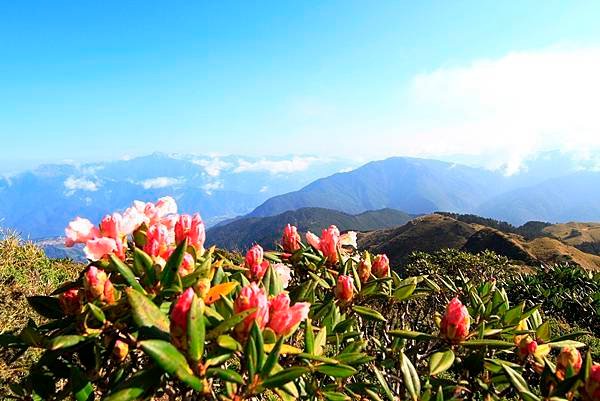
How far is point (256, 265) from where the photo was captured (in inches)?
77.6

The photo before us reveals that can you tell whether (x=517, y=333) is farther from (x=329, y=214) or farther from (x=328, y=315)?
(x=329, y=214)

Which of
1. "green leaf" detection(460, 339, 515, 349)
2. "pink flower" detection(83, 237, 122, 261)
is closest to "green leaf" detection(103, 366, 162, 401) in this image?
"pink flower" detection(83, 237, 122, 261)

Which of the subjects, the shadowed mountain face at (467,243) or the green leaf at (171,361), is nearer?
the green leaf at (171,361)

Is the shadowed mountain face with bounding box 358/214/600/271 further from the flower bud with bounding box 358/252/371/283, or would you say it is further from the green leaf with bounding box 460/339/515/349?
the green leaf with bounding box 460/339/515/349

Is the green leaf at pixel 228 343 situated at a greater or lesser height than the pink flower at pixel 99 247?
lesser

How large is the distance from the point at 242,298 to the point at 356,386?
93 cm

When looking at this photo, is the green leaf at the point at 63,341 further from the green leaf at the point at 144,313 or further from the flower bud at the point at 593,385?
the flower bud at the point at 593,385

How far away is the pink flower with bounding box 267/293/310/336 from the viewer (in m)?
1.35

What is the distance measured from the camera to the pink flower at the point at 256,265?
1935 mm

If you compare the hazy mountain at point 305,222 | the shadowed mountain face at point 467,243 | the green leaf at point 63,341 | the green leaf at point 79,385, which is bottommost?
the hazy mountain at point 305,222

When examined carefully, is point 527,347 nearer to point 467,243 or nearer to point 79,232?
point 79,232

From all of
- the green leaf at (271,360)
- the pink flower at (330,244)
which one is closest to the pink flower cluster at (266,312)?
the green leaf at (271,360)

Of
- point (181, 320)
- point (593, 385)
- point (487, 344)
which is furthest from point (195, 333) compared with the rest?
point (593, 385)

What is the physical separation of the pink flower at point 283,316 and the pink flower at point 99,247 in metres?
0.75
